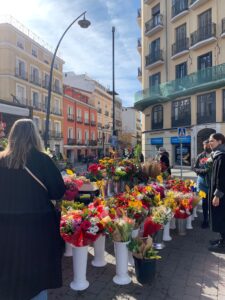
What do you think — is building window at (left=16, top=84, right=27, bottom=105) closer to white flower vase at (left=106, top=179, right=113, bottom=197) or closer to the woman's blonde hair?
white flower vase at (left=106, top=179, right=113, bottom=197)

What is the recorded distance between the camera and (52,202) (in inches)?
96.3

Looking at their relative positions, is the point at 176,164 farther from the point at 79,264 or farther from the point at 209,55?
the point at 79,264

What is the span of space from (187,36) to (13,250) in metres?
22.6

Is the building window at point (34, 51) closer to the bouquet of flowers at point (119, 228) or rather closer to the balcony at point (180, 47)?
the balcony at point (180, 47)

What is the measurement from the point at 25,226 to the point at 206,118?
19.6m

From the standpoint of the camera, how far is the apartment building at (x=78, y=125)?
4056cm

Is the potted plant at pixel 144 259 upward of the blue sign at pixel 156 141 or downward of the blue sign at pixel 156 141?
downward

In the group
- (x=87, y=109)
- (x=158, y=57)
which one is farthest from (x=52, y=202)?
(x=87, y=109)

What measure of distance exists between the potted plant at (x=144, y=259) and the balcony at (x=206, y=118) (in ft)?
58.1

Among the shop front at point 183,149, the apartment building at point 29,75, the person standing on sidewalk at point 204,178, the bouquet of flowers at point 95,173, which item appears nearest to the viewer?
the person standing on sidewalk at point 204,178

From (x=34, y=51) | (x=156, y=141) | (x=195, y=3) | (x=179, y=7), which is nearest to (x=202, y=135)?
(x=156, y=141)

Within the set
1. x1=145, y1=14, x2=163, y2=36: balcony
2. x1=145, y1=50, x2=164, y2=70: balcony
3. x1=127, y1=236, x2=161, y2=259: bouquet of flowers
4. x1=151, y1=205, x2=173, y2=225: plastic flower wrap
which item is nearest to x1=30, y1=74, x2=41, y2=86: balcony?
x1=145, y1=50, x2=164, y2=70: balcony

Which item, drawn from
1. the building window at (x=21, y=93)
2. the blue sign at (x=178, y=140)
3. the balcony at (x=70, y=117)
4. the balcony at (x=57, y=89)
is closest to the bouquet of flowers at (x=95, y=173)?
the blue sign at (x=178, y=140)

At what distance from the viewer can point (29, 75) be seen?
107ft
